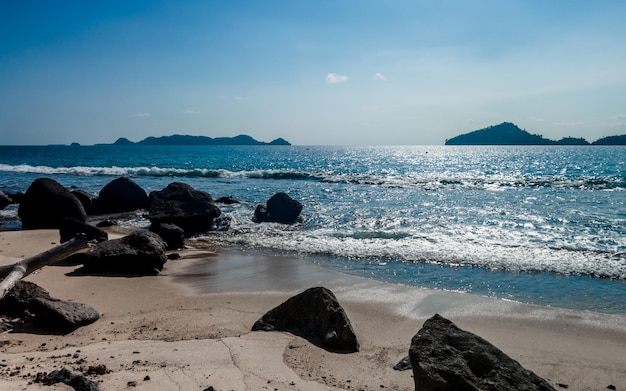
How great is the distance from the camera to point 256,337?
591 cm

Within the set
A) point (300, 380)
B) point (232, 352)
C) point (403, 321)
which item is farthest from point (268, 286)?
point (300, 380)

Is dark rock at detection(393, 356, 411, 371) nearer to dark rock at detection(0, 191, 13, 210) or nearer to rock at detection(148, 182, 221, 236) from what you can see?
rock at detection(148, 182, 221, 236)

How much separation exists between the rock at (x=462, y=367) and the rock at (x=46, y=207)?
47.0 feet

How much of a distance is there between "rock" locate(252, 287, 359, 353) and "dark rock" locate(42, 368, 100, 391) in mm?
2514

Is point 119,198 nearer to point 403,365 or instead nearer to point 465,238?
point 465,238

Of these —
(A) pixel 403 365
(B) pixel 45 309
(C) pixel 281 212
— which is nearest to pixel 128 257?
(B) pixel 45 309

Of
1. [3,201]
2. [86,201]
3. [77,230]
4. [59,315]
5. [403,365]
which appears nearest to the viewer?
[403,365]

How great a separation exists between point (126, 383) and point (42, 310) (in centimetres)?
256

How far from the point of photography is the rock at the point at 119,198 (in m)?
20.4

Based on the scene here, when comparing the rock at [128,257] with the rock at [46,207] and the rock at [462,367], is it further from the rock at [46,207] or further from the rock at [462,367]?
the rock at [462,367]

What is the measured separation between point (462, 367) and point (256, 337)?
279 cm

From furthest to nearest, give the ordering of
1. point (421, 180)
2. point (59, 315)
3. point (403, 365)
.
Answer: point (421, 180) → point (59, 315) → point (403, 365)

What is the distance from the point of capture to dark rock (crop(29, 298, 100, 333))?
6020mm

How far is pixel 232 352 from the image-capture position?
5293mm
